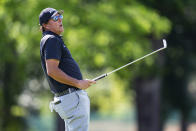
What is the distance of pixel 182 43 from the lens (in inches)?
656

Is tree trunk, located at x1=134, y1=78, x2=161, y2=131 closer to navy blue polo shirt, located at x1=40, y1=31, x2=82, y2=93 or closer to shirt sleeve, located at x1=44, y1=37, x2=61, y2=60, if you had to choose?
navy blue polo shirt, located at x1=40, y1=31, x2=82, y2=93

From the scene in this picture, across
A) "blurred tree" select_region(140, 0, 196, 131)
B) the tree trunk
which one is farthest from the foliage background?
the tree trunk

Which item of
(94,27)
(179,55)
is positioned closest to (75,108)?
(94,27)

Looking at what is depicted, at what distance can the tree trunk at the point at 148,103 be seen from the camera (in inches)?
628

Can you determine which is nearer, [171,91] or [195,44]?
[195,44]

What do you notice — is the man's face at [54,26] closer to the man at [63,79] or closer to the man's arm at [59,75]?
the man at [63,79]

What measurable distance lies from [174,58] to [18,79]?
16.4ft

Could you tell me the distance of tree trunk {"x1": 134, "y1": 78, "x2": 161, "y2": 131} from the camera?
1595 cm

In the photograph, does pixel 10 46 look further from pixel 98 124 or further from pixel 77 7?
pixel 98 124

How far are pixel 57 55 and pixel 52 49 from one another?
0.23 ft

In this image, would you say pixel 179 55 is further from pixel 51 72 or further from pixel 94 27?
pixel 51 72

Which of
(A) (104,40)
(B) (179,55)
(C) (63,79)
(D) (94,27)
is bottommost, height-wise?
(B) (179,55)

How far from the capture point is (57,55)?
4902 mm

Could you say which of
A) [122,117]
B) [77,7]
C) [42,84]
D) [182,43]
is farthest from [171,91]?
[122,117]
